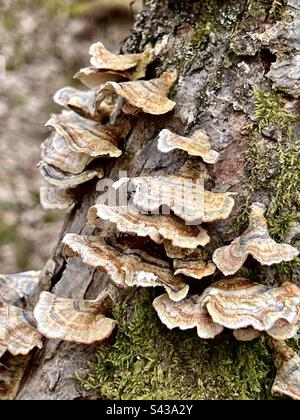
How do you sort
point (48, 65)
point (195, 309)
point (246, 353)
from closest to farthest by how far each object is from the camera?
point (195, 309)
point (246, 353)
point (48, 65)

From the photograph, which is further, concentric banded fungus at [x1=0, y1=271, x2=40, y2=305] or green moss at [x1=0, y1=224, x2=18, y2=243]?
green moss at [x1=0, y1=224, x2=18, y2=243]

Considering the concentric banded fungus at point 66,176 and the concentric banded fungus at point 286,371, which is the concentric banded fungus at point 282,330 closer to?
the concentric banded fungus at point 286,371

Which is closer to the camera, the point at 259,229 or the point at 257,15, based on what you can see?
the point at 259,229

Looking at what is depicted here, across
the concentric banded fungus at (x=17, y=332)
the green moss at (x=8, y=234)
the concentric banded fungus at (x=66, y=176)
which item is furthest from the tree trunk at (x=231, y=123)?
the green moss at (x=8, y=234)

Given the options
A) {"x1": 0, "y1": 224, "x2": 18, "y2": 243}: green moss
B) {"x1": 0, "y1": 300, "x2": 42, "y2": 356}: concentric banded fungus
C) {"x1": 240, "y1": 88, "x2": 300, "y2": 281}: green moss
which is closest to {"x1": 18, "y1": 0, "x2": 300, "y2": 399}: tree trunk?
{"x1": 240, "y1": 88, "x2": 300, "y2": 281}: green moss

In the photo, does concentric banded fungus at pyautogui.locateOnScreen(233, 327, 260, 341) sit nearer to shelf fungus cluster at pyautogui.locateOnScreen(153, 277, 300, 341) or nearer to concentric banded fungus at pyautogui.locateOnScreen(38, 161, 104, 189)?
shelf fungus cluster at pyautogui.locateOnScreen(153, 277, 300, 341)
